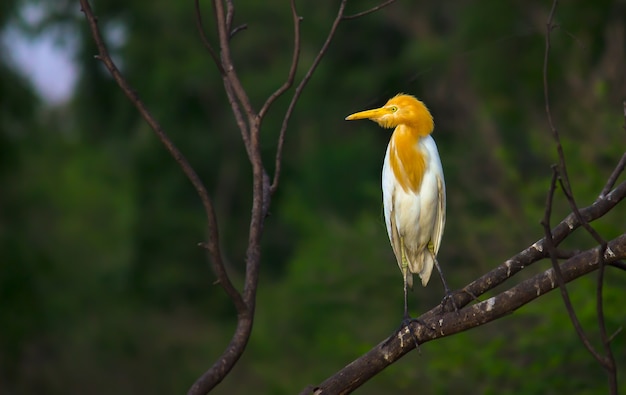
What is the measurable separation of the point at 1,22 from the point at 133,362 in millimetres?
5361

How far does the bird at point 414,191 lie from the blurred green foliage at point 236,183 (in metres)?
4.88

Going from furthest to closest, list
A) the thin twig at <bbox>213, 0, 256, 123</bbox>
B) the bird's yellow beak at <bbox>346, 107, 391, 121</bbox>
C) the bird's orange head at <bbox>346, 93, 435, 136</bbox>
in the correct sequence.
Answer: the bird's orange head at <bbox>346, 93, 435, 136</bbox>
the bird's yellow beak at <bbox>346, 107, 391, 121</bbox>
the thin twig at <bbox>213, 0, 256, 123</bbox>

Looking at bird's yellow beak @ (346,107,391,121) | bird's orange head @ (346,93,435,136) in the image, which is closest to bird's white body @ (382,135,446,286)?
bird's orange head @ (346,93,435,136)

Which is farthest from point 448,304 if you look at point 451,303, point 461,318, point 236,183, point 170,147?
point 236,183

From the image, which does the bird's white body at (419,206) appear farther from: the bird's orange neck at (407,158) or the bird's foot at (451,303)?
the bird's foot at (451,303)

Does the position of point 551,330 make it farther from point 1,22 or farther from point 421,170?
point 1,22

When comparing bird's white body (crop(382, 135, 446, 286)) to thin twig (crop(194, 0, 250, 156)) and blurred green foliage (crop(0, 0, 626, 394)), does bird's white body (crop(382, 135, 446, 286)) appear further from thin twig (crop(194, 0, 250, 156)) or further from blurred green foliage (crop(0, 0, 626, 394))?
blurred green foliage (crop(0, 0, 626, 394))

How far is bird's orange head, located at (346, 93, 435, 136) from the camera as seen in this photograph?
344 centimetres

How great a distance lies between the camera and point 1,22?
14.8 meters

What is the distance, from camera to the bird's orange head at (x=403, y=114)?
11.3 feet

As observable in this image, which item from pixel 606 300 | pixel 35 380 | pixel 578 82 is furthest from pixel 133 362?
pixel 606 300

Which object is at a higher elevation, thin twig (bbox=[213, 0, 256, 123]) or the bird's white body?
thin twig (bbox=[213, 0, 256, 123])

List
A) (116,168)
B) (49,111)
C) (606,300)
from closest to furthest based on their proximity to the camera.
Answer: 1. (606,300)
2. (116,168)
3. (49,111)

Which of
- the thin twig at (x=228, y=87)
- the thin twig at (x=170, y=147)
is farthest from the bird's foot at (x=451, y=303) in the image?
the thin twig at (x=228, y=87)
